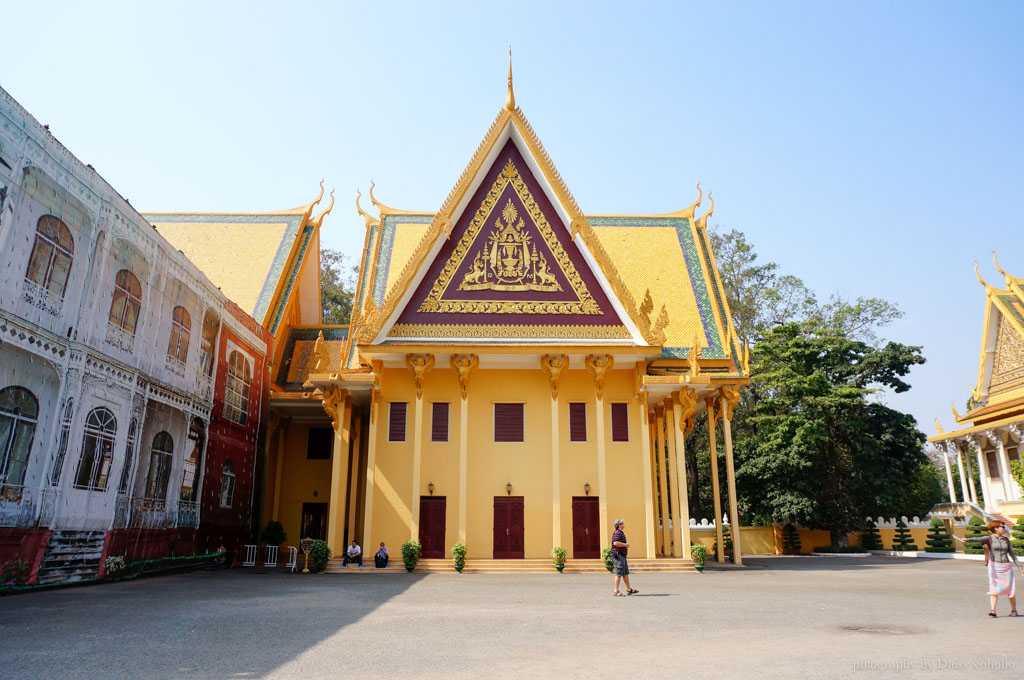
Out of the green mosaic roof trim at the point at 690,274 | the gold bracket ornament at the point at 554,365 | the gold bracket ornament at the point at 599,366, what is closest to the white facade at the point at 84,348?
the gold bracket ornament at the point at 554,365

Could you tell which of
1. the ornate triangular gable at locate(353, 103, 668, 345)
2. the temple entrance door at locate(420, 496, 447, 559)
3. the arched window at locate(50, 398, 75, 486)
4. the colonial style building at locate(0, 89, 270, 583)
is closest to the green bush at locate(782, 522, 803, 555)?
the ornate triangular gable at locate(353, 103, 668, 345)

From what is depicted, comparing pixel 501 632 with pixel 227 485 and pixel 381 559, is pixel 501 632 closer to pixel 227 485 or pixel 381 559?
pixel 381 559

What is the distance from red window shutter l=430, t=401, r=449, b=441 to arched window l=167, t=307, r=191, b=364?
20.1 feet

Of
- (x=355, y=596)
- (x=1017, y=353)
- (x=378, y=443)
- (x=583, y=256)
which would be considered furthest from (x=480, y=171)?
(x=1017, y=353)

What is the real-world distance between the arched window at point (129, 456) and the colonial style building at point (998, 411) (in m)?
28.2

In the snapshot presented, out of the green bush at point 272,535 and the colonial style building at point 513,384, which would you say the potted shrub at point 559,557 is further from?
the green bush at point 272,535

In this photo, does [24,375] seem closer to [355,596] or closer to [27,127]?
[27,127]

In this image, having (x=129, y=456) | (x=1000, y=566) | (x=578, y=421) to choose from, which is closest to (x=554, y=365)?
(x=578, y=421)

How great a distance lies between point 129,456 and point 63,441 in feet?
7.14

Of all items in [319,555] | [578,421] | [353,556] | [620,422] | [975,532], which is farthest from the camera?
[975,532]

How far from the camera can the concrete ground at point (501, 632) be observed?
5.13 metres

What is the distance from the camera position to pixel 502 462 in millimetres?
17406

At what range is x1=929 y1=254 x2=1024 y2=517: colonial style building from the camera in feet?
84.0

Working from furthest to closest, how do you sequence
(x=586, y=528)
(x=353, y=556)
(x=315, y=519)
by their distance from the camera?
(x=315, y=519) → (x=586, y=528) → (x=353, y=556)
